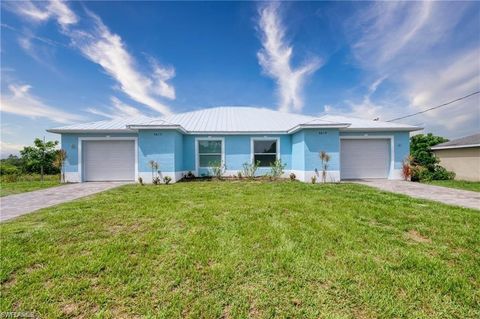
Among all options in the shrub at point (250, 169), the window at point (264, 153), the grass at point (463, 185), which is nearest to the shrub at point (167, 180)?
the shrub at point (250, 169)

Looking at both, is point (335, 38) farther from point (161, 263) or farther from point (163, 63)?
point (161, 263)

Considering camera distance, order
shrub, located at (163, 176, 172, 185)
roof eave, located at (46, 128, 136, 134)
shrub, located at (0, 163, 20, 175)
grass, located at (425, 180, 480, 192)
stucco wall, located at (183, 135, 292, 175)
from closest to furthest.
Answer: grass, located at (425, 180, 480, 192), shrub, located at (163, 176, 172, 185), roof eave, located at (46, 128, 136, 134), stucco wall, located at (183, 135, 292, 175), shrub, located at (0, 163, 20, 175)

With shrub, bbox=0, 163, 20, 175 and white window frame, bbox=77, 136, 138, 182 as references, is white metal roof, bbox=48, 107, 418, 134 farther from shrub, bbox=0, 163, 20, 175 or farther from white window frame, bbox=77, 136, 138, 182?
shrub, bbox=0, 163, 20, 175

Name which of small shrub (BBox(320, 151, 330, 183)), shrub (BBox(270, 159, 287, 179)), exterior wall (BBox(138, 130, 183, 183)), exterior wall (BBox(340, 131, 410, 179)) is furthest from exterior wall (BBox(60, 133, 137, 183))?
exterior wall (BBox(340, 131, 410, 179))

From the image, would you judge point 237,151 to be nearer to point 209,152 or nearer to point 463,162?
point 209,152

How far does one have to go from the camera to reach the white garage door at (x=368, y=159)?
1221cm

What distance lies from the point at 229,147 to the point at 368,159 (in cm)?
836

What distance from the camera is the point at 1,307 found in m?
2.00

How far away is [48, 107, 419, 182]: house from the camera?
436 inches

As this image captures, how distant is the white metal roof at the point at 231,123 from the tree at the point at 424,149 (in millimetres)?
2867

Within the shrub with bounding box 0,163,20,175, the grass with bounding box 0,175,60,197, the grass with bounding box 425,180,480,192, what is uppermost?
the shrub with bounding box 0,163,20,175

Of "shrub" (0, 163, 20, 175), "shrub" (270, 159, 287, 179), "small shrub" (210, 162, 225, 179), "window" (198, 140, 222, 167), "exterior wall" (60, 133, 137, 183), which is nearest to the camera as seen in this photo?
"exterior wall" (60, 133, 137, 183)

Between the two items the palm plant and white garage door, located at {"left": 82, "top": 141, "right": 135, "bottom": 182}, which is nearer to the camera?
the palm plant

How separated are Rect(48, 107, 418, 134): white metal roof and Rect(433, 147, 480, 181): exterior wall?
433cm
